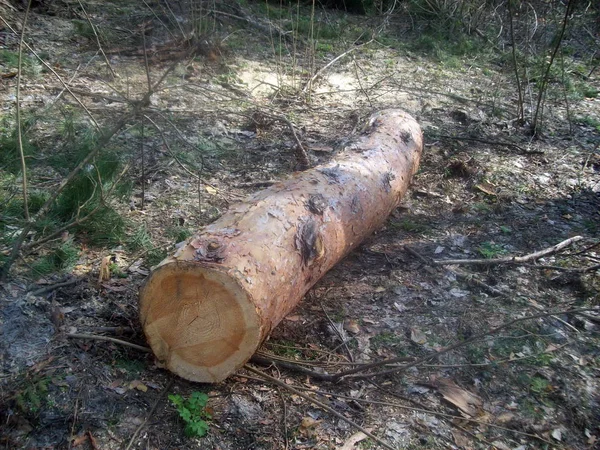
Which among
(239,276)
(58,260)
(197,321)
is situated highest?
(239,276)

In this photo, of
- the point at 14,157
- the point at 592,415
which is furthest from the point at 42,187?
the point at 592,415

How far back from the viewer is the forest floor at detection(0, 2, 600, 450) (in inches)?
92.2

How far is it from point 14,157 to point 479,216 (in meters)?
3.33

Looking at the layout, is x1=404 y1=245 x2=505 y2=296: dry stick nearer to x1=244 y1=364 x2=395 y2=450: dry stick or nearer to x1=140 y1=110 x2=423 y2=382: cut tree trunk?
x1=140 y1=110 x2=423 y2=382: cut tree trunk

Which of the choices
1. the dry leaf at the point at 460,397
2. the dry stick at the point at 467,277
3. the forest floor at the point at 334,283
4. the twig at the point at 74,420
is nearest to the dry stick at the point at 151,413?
the forest floor at the point at 334,283

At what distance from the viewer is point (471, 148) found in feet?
17.3

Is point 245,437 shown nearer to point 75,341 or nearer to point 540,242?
point 75,341

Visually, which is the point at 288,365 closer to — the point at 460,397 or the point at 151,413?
the point at 151,413

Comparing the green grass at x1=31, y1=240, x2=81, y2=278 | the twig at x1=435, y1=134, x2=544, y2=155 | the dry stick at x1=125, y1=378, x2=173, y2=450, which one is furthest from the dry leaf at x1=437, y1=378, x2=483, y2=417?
the twig at x1=435, y1=134, x2=544, y2=155

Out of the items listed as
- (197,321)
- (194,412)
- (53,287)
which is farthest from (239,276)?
(53,287)

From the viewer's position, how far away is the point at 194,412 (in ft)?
7.54

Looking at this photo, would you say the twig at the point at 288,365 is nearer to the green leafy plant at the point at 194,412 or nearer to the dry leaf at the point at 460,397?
the green leafy plant at the point at 194,412

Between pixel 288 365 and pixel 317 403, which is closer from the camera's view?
pixel 317 403

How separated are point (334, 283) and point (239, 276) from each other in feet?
3.66
